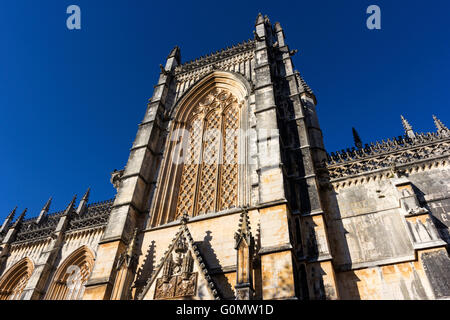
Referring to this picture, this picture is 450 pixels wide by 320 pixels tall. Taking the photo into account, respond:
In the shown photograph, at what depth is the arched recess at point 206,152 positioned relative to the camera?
39.6ft

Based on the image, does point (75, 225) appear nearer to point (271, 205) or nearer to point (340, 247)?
point (271, 205)

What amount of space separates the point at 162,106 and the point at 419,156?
1150 cm

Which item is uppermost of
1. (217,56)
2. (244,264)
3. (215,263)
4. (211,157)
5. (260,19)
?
(260,19)

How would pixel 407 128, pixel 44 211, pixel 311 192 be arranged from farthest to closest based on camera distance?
pixel 44 211 → pixel 407 128 → pixel 311 192

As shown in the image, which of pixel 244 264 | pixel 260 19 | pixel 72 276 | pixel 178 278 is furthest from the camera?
pixel 260 19

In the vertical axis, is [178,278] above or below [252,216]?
below

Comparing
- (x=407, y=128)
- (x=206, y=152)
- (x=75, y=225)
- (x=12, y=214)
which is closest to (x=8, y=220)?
→ (x=12, y=214)

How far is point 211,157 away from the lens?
13.6m

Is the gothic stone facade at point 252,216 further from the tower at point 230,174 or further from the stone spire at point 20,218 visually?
the stone spire at point 20,218

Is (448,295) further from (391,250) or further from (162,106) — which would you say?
(162,106)

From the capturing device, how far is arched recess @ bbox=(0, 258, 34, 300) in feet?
49.6

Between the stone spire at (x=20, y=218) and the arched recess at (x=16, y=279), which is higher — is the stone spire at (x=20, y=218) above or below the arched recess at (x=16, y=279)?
above

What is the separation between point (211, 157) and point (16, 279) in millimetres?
11447

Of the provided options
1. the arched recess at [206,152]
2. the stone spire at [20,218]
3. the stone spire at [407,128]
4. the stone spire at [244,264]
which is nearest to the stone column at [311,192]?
the stone spire at [244,264]
